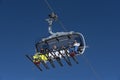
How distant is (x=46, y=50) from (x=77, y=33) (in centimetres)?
384

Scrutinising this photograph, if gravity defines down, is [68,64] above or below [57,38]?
below

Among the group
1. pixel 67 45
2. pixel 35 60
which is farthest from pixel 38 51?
pixel 67 45

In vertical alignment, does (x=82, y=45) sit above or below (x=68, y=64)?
above

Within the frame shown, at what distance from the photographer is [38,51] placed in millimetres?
39875

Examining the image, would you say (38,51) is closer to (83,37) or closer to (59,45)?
(59,45)

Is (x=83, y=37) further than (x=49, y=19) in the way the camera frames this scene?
Yes

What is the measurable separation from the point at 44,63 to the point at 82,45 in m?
4.67

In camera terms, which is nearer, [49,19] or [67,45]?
[49,19]

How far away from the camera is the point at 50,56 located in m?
38.9

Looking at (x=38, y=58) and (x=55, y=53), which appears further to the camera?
(x=38, y=58)

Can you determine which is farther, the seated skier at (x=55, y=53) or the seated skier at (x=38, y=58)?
the seated skier at (x=38, y=58)

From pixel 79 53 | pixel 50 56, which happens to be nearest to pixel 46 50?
pixel 50 56

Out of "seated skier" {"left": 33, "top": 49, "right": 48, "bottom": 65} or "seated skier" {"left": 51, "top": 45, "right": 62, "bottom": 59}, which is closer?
"seated skier" {"left": 51, "top": 45, "right": 62, "bottom": 59}

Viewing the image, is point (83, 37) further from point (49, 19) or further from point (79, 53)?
point (49, 19)
